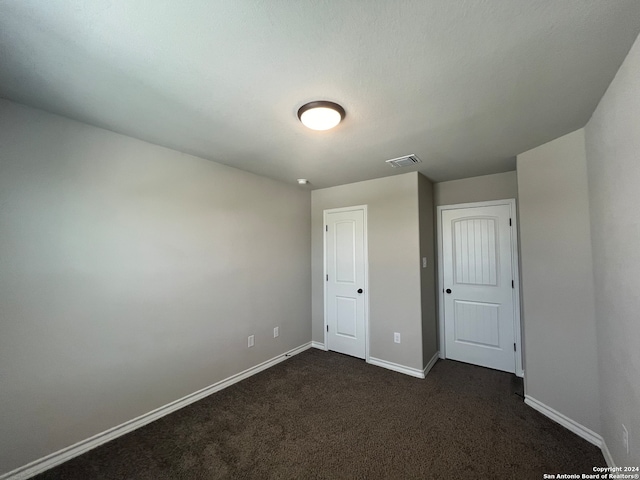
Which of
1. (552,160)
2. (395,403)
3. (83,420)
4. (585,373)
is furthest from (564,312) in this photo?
(83,420)

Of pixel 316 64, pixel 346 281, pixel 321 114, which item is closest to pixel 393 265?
pixel 346 281

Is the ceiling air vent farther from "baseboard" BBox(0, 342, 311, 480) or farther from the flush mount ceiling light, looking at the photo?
"baseboard" BBox(0, 342, 311, 480)

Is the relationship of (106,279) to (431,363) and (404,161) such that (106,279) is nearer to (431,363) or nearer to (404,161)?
(404,161)

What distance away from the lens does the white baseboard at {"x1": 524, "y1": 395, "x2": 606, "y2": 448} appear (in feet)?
6.34

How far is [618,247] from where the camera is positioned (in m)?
1.52

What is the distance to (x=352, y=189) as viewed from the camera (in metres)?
3.72

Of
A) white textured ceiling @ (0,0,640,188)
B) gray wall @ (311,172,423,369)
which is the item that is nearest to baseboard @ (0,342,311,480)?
gray wall @ (311,172,423,369)

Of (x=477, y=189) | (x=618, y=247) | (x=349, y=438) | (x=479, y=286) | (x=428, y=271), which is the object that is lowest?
(x=349, y=438)

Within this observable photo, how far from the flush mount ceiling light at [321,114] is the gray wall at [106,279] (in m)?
1.49

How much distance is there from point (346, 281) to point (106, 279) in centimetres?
270

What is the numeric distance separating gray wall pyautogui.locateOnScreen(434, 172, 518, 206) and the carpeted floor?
7.13 feet

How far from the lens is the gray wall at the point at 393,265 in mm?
3121

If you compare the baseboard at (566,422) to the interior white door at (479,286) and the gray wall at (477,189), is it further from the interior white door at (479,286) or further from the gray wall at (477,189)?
the gray wall at (477,189)

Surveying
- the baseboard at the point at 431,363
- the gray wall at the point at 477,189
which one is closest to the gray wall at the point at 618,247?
the gray wall at the point at 477,189
